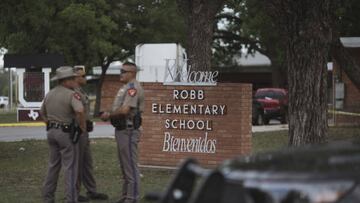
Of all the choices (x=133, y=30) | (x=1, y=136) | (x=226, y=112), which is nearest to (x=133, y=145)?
(x=226, y=112)

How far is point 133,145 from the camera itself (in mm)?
8594

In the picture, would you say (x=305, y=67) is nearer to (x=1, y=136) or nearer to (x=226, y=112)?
(x=226, y=112)

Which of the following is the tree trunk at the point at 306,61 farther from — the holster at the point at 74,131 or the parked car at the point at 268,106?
the parked car at the point at 268,106

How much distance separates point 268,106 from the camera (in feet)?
95.0

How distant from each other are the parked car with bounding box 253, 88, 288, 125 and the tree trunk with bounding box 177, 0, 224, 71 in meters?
15.6

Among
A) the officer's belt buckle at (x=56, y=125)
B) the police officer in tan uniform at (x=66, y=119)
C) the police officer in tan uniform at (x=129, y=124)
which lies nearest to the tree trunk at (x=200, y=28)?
the police officer in tan uniform at (x=129, y=124)

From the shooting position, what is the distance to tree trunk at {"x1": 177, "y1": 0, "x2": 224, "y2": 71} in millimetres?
12742

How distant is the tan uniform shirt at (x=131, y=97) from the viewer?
8430 millimetres

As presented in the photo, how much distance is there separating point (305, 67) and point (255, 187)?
6002 millimetres

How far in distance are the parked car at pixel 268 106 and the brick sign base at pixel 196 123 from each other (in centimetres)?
1627

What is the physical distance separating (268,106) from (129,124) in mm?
20953

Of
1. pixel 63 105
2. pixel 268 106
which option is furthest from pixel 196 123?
pixel 268 106

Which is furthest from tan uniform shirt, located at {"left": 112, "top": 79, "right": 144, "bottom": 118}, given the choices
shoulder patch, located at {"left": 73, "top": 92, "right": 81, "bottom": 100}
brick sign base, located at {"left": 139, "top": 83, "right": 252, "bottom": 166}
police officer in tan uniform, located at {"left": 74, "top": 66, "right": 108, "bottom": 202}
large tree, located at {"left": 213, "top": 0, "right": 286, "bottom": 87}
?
large tree, located at {"left": 213, "top": 0, "right": 286, "bottom": 87}

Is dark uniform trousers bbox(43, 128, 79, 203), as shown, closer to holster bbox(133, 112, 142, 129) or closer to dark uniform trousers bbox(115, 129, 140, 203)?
dark uniform trousers bbox(115, 129, 140, 203)
